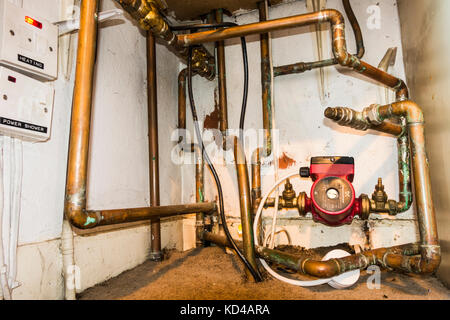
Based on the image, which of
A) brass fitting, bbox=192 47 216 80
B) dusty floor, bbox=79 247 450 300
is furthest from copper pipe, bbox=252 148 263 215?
brass fitting, bbox=192 47 216 80

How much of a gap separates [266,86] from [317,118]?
0.26 m

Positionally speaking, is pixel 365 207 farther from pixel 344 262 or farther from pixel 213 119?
pixel 213 119

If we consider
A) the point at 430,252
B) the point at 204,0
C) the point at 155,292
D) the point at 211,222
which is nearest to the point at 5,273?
the point at 155,292

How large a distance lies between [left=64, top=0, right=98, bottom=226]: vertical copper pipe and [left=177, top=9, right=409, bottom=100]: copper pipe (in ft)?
1.31

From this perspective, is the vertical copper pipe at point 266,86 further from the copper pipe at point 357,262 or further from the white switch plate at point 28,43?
the white switch plate at point 28,43

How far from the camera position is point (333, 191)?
2.97ft

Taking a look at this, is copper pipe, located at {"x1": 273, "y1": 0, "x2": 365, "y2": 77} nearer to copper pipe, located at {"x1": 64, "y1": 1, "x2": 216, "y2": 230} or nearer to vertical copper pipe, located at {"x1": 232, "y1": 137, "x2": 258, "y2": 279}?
vertical copper pipe, located at {"x1": 232, "y1": 137, "x2": 258, "y2": 279}

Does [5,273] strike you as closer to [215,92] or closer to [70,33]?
[70,33]

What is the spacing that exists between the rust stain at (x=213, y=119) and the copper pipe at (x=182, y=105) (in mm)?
107

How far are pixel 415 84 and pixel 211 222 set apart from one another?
37.5 inches

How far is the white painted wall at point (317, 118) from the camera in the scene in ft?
3.69

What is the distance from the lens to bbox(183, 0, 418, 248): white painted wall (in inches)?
44.3

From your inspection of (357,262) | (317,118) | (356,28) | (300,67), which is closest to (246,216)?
(357,262)

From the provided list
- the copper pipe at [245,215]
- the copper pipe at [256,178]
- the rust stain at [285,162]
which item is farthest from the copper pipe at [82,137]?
the rust stain at [285,162]
